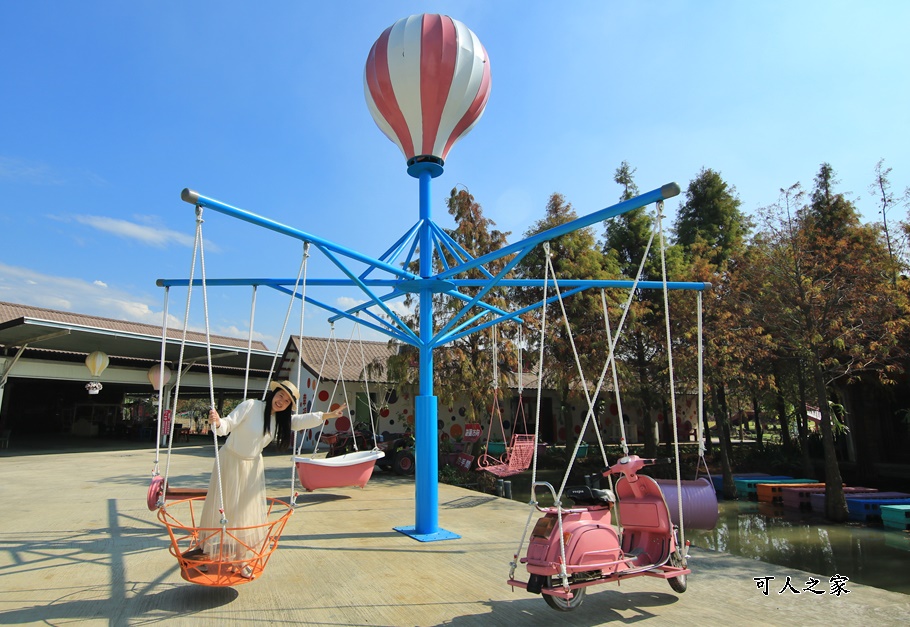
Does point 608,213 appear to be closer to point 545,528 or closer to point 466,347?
point 545,528

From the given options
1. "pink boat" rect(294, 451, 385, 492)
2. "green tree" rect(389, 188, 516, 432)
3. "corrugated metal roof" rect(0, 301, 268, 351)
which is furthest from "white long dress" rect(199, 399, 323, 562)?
"corrugated metal roof" rect(0, 301, 268, 351)

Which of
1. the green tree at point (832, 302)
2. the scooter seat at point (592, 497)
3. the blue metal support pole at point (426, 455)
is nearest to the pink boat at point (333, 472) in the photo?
the blue metal support pole at point (426, 455)

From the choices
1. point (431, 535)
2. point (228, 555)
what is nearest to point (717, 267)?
point (431, 535)

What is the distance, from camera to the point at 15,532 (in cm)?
663

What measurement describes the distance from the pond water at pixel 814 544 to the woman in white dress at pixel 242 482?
14.6 ft

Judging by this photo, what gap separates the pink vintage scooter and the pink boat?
18.1 feet

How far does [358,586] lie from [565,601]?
1771mm

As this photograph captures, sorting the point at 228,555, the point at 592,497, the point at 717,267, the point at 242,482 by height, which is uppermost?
the point at 717,267

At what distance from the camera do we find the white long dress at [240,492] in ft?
14.0

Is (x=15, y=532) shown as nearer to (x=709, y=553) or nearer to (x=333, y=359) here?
(x=709, y=553)

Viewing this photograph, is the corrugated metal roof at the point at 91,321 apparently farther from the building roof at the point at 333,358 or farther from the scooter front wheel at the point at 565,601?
the scooter front wheel at the point at 565,601

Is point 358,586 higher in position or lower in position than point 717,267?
lower

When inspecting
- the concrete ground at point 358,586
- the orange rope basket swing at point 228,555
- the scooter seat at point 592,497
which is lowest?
the concrete ground at point 358,586

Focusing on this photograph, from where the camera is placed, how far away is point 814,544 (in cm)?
862
